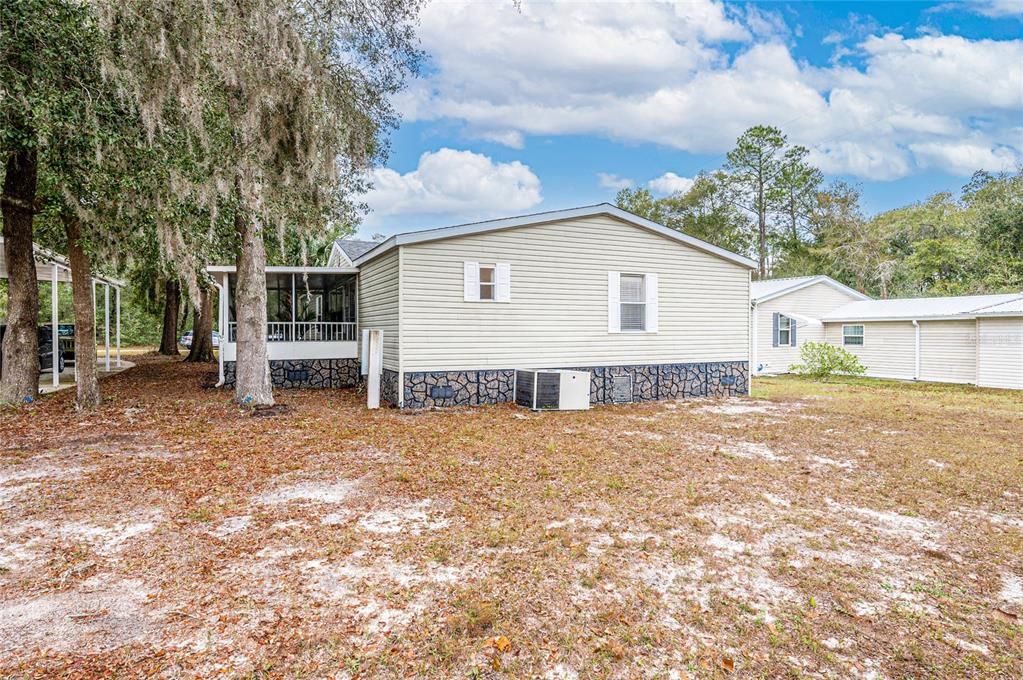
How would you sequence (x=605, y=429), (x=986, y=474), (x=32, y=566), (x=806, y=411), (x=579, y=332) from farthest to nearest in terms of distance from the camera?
(x=579, y=332) → (x=806, y=411) → (x=605, y=429) → (x=986, y=474) → (x=32, y=566)

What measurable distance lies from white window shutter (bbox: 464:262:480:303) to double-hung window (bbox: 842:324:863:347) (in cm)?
1283

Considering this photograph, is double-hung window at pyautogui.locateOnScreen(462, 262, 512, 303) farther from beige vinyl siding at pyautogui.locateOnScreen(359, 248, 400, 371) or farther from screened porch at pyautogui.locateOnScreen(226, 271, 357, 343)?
screened porch at pyautogui.locateOnScreen(226, 271, 357, 343)

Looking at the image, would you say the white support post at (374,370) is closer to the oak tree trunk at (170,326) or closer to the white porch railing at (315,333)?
the white porch railing at (315,333)

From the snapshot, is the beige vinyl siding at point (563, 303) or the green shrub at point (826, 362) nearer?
the beige vinyl siding at point (563, 303)

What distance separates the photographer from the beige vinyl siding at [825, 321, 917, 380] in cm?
1491

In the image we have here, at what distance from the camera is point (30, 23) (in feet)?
19.9

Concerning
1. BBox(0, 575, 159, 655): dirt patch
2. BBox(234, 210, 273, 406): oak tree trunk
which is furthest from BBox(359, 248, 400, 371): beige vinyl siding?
BBox(0, 575, 159, 655): dirt patch

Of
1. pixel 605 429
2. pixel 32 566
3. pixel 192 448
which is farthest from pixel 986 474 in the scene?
pixel 192 448

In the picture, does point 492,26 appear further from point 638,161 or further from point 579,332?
point 638,161

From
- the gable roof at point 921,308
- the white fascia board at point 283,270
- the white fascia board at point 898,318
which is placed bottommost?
the white fascia board at point 898,318

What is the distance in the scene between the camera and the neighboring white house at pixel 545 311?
8.95m

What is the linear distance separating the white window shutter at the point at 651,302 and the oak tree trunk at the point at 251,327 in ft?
22.0

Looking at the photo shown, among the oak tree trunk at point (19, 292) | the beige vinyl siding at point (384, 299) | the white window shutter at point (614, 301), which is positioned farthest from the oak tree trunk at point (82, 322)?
the white window shutter at point (614, 301)

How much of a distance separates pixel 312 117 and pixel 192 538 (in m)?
6.20
